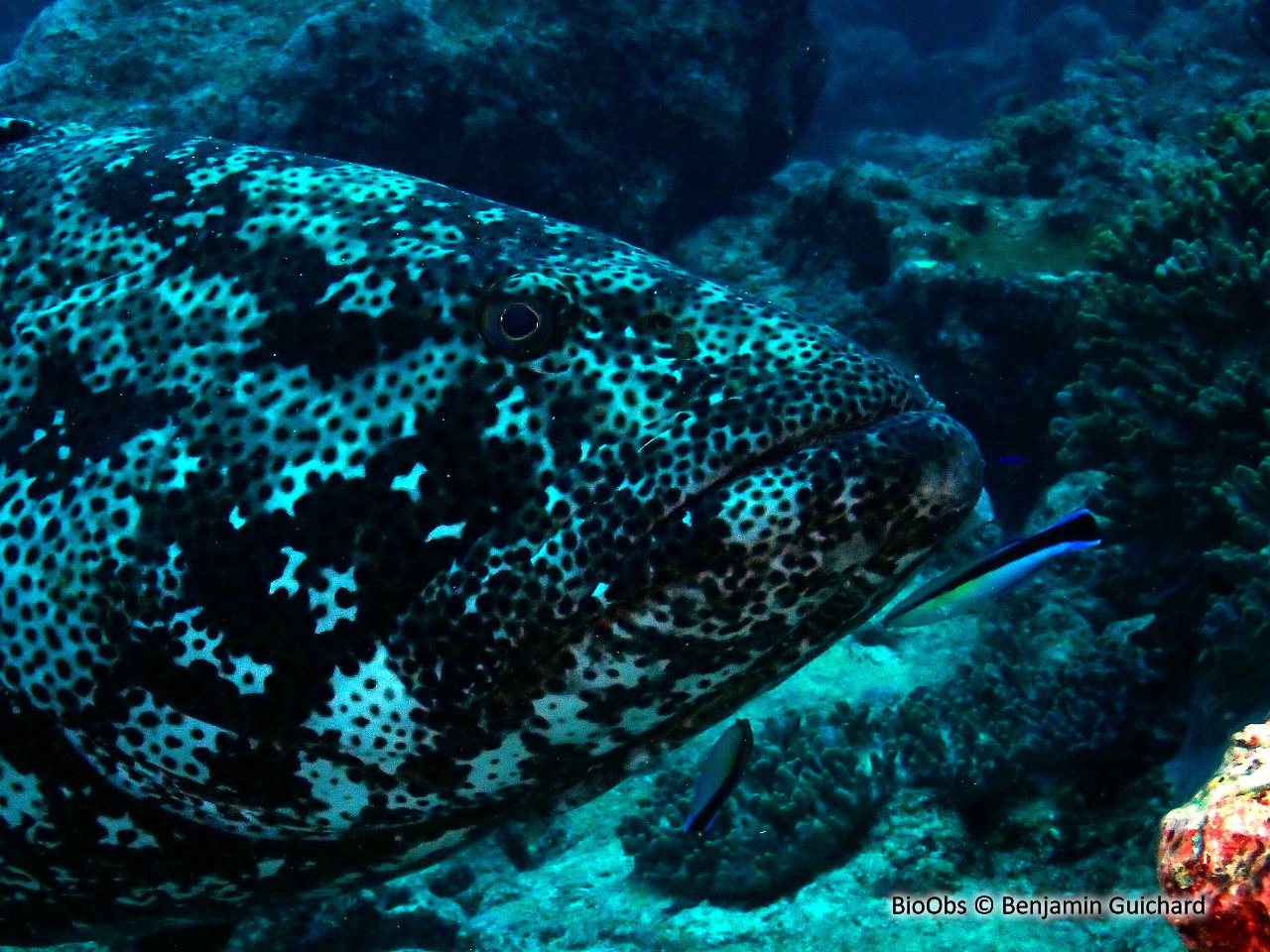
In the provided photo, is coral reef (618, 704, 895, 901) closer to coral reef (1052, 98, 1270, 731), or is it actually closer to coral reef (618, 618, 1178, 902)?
coral reef (618, 618, 1178, 902)

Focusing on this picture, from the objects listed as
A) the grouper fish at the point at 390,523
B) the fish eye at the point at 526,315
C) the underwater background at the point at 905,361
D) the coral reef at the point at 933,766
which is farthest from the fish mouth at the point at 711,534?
the coral reef at the point at 933,766

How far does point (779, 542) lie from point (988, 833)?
9.49 feet

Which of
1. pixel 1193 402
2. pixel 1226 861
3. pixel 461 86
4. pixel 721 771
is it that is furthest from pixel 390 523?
pixel 461 86

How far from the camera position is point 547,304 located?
184 cm

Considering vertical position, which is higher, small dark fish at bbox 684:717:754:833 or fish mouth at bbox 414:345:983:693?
fish mouth at bbox 414:345:983:693

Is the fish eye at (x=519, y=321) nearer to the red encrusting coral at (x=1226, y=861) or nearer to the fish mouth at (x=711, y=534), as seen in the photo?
the fish mouth at (x=711, y=534)

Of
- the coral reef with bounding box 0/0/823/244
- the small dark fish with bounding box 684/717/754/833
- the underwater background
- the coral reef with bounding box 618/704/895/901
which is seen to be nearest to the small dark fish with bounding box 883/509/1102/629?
the small dark fish with bounding box 684/717/754/833

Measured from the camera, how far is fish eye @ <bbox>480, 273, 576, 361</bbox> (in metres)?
1.82

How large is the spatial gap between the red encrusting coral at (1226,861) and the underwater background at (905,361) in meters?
1.61

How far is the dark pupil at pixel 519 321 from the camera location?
5.97ft

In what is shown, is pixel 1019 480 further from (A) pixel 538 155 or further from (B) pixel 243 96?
(B) pixel 243 96

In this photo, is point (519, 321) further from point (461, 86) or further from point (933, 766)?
point (461, 86)

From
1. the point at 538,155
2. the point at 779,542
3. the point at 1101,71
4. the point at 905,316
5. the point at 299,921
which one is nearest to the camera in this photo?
the point at 779,542

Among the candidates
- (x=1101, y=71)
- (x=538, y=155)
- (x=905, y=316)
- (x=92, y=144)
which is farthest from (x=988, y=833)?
(x=1101, y=71)
